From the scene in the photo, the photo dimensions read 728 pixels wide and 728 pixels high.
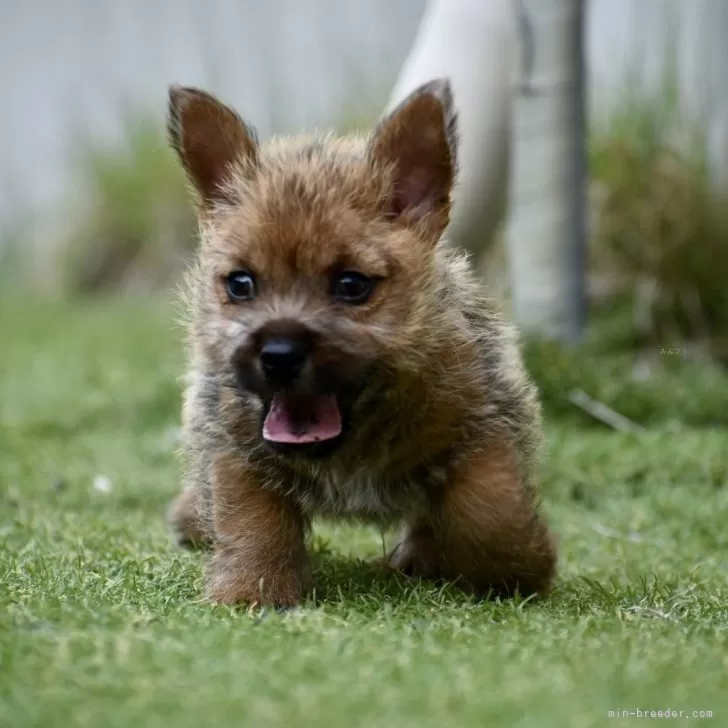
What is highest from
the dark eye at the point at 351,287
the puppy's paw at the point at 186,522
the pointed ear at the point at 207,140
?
the pointed ear at the point at 207,140

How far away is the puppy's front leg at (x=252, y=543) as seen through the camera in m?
3.40

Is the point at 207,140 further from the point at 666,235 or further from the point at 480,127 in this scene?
the point at 666,235

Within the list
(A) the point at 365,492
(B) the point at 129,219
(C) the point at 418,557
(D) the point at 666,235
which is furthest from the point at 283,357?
(B) the point at 129,219

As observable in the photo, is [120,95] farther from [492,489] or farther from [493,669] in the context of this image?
[493,669]

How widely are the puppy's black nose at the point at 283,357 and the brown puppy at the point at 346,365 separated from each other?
1 centimetres

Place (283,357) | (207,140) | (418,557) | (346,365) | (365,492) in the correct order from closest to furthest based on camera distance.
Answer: (283,357) → (346,365) → (365,492) → (207,140) → (418,557)

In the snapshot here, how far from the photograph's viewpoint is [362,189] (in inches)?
137

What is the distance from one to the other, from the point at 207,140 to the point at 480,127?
115 inches

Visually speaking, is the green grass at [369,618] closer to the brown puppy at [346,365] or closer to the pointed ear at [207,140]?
the brown puppy at [346,365]

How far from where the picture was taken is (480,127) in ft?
21.1

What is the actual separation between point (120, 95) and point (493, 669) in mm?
12663

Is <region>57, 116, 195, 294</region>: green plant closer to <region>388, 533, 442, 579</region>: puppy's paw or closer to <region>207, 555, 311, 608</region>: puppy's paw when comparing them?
<region>388, 533, 442, 579</region>: puppy's paw

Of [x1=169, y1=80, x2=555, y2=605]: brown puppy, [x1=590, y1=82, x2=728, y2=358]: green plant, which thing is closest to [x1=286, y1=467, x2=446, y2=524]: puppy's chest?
[x1=169, y1=80, x2=555, y2=605]: brown puppy

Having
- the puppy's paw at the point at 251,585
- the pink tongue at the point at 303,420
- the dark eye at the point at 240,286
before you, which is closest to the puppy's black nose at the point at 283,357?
the pink tongue at the point at 303,420
